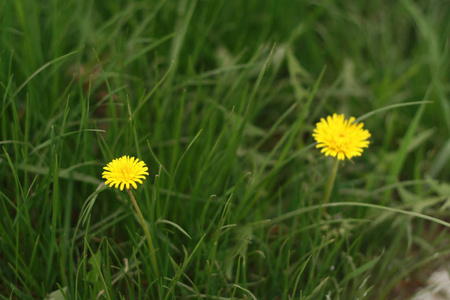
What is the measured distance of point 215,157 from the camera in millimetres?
1287

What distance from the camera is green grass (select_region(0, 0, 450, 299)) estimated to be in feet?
3.84

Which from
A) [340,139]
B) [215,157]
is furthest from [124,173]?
[340,139]

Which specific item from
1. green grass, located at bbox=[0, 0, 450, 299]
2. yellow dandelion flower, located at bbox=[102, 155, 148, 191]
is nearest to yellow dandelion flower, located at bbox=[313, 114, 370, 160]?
green grass, located at bbox=[0, 0, 450, 299]

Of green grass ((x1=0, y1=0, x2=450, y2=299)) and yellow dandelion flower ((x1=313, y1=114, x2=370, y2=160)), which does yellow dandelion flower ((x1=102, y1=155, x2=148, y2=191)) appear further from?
yellow dandelion flower ((x1=313, y1=114, x2=370, y2=160))

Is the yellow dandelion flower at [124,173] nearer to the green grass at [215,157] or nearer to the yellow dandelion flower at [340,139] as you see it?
the green grass at [215,157]

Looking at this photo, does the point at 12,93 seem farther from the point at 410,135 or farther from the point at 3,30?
the point at 410,135

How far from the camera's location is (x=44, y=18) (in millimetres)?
1738

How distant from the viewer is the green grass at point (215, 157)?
3.84ft

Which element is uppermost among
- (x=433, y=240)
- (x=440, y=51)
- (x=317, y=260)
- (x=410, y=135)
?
(x=440, y=51)

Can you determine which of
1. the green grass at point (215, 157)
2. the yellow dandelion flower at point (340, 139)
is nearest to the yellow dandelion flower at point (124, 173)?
the green grass at point (215, 157)

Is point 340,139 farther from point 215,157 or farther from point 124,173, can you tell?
point 124,173

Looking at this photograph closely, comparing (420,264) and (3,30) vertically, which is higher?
(3,30)

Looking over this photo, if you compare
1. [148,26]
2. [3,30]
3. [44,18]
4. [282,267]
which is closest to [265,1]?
[148,26]

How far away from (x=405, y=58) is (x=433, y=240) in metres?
0.82
